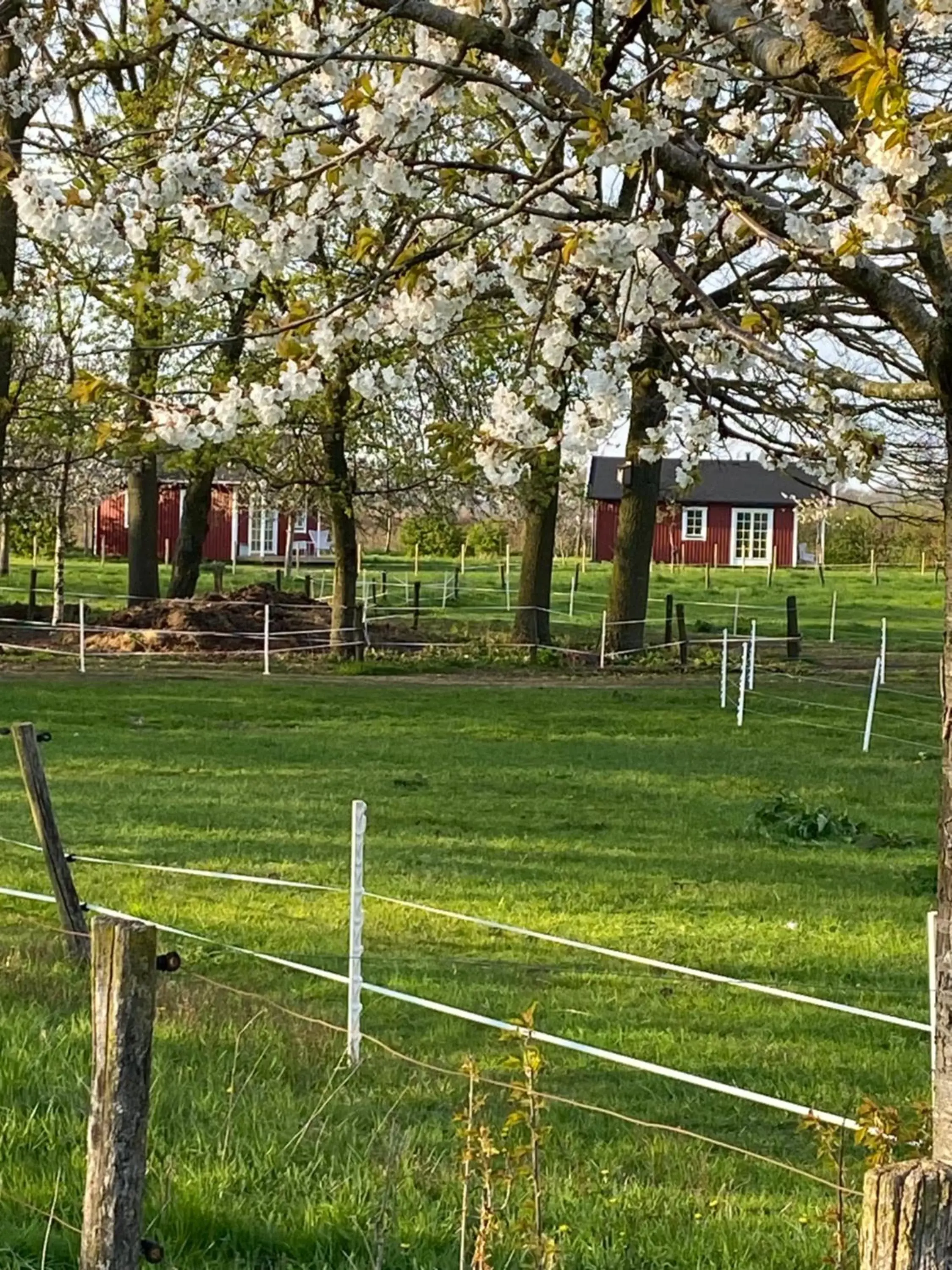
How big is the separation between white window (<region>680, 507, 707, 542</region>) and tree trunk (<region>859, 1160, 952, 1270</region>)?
2295 inches

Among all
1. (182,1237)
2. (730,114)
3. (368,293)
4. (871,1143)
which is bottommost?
(182,1237)

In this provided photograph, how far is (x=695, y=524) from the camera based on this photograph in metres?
60.2

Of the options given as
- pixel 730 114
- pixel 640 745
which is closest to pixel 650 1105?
pixel 730 114

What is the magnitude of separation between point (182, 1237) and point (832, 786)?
1053 cm

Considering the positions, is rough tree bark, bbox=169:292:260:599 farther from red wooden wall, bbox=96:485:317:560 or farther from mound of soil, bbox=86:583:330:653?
red wooden wall, bbox=96:485:317:560

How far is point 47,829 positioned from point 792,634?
21.1 m

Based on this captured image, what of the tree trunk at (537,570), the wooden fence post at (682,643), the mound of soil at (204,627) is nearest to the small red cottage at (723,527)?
the mound of soil at (204,627)

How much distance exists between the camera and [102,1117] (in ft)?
9.86

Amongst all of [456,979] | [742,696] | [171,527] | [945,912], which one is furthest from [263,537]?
[945,912]

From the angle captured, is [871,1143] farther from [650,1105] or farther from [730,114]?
[730,114]

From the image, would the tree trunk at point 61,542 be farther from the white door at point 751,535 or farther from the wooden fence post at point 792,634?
the white door at point 751,535

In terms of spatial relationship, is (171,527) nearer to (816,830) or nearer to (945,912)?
(816,830)

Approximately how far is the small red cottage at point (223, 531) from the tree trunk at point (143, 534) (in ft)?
79.1

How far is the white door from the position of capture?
6031cm
